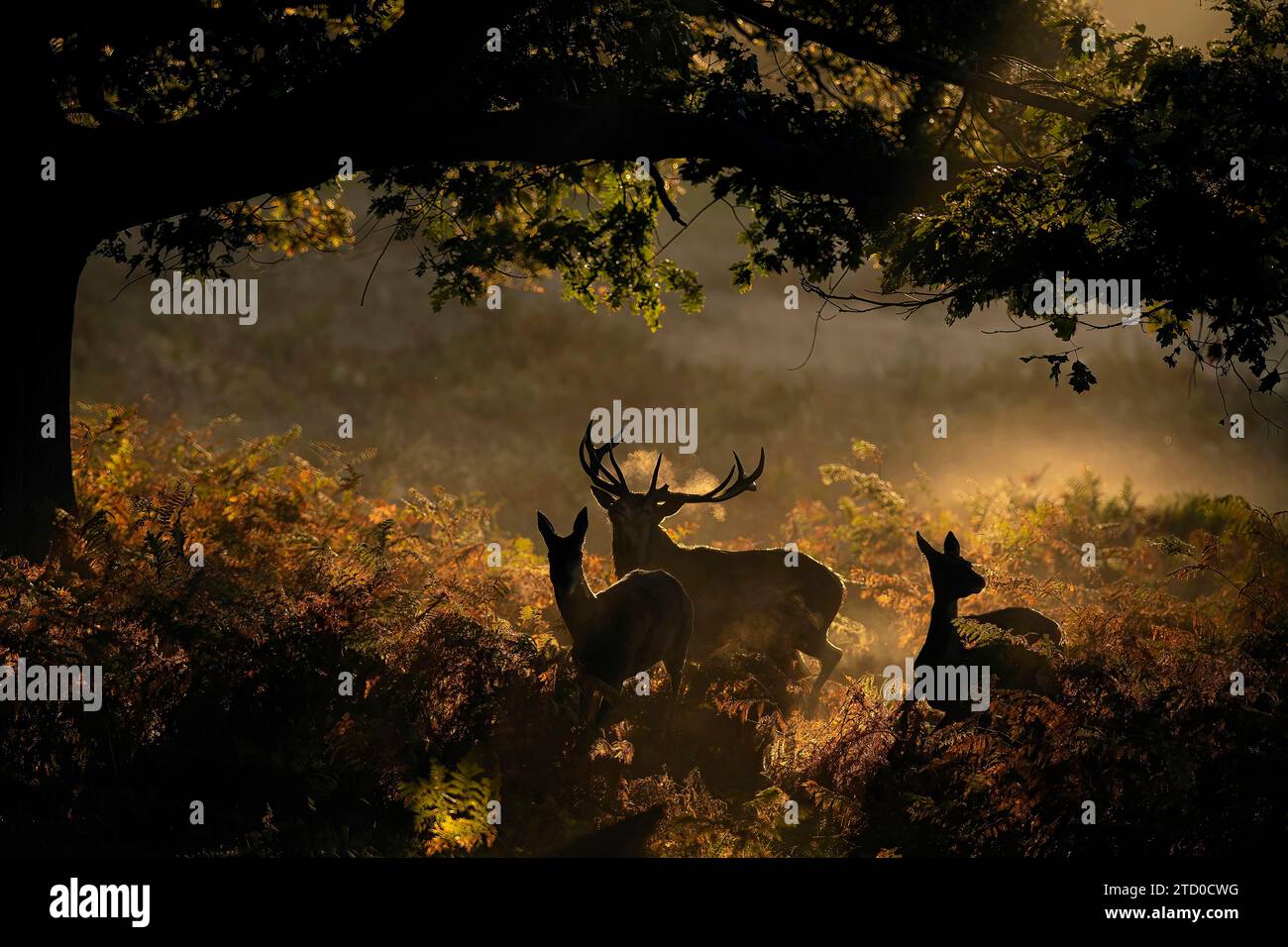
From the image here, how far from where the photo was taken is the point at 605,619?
8.42 m

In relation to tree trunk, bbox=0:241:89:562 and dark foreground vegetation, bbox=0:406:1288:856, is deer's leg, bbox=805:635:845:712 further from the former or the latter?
tree trunk, bbox=0:241:89:562

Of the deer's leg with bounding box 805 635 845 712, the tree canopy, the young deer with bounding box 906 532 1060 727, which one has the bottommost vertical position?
the deer's leg with bounding box 805 635 845 712

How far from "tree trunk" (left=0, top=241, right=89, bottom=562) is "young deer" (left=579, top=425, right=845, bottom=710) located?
224 inches

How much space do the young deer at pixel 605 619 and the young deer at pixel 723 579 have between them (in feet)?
8.47

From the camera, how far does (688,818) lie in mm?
7031

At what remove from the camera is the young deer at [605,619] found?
8273 millimetres

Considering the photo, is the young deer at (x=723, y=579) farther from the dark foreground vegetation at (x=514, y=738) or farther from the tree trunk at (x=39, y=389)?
the tree trunk at (x=39, y=389)

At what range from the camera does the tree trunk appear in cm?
1058

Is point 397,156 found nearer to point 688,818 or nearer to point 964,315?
point 964,315

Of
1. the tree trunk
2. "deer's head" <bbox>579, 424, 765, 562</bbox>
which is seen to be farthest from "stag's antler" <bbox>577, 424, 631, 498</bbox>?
the tree trunk

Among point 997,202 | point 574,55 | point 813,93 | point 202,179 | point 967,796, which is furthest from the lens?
point 813,93

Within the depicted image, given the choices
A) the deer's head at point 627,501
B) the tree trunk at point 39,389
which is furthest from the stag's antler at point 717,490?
the tree trunk at point 39,389
